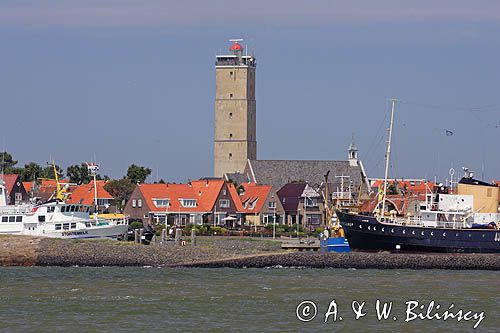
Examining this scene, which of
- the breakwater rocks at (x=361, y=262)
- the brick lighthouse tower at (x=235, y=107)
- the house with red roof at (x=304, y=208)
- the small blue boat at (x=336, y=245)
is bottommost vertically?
the breakwater rocks at (x=361, y=262)

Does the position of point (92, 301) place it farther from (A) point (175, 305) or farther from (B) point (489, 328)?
(B) point (489, 328)

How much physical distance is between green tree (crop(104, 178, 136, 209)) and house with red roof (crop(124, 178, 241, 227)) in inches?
319

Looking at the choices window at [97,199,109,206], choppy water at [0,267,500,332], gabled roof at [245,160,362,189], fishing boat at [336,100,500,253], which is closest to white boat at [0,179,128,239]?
choppy water at [0,267,500,332]

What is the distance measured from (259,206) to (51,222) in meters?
49.7

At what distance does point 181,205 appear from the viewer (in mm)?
110812

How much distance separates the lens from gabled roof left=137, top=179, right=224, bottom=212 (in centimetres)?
11031

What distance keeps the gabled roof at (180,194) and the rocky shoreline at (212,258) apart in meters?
47.1

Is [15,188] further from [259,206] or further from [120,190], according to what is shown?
[259,206]

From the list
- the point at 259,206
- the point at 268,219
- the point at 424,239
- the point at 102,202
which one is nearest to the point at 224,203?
the point at 259,206

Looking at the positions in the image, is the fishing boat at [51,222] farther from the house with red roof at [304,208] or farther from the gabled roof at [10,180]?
the house with red roof at [304,208]

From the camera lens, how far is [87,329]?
3738cm

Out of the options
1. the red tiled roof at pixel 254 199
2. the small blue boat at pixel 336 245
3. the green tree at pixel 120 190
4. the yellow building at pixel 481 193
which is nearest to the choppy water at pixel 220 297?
the small blue boat at pixel 336 245

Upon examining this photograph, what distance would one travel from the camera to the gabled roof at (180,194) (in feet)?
362

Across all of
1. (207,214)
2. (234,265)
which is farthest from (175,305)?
(207,214)
